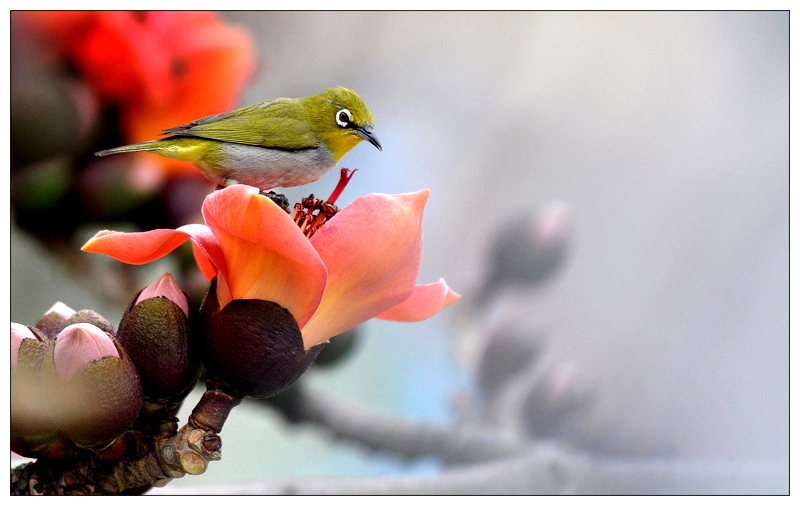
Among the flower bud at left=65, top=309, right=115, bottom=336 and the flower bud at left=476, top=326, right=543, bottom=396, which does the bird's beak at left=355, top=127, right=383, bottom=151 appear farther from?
the flower bud at left=476, top=326, right=543, bottom=396

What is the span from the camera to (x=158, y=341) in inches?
6.7

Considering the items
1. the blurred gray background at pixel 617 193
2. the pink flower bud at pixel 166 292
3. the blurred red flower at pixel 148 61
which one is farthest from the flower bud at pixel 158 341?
the blurred gray background at pixel 617 193

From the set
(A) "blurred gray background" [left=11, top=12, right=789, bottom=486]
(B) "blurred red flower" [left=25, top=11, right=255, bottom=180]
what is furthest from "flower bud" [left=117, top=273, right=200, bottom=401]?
(A) "blurred gray background" [left=11, top=12, right=789, bottom=486]

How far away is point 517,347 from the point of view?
0.72m

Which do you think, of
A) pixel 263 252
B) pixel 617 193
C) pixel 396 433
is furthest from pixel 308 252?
pixel 617 193

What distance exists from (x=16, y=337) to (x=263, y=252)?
7cm

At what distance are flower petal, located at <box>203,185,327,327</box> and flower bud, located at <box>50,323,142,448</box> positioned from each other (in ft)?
0.10

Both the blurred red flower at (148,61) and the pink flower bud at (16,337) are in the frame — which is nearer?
the pink flower bud at (16,337)

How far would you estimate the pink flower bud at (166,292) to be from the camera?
18 cm

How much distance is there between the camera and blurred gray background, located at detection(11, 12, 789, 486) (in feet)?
2.10

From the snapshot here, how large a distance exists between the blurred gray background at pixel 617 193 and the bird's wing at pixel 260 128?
0.35m

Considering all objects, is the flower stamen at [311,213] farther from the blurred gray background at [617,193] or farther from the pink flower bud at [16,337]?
the blurred gray background at [617,193]

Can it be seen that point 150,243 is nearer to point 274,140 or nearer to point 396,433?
point 274,140
